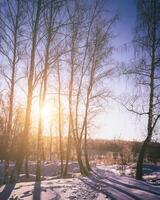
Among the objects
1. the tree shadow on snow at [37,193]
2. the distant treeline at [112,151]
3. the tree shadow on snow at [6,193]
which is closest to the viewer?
the tree shadow on snow at [37,193]

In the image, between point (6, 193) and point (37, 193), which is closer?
point (37, 193)

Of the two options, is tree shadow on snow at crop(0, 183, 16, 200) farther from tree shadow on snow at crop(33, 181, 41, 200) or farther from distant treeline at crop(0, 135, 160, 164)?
distant treeline at crop(0, 135, 160, 164)

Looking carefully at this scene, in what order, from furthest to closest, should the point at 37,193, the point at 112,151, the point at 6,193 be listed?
1. the point at 112,151
2. the point at 6,193
3. the point at 37,193

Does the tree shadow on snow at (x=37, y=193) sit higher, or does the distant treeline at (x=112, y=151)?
the distant treeline at (x=112, y=151)

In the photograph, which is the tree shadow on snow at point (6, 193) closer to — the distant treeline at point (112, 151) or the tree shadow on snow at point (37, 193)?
the tree shadow on snow at point (37, 193)

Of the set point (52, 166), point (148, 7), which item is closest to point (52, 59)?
point (148, 7)

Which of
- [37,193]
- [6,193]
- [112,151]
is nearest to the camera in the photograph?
[37,193]

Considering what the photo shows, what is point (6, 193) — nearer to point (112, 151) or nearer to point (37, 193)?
point (37, 193)

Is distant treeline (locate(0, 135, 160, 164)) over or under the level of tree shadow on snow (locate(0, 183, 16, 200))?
over

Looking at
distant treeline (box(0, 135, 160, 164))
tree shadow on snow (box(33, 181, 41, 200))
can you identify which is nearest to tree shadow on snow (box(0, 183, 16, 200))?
tree shadow on snow (box(33, 181, 41, 200))

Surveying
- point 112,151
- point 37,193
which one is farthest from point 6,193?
point 112,151

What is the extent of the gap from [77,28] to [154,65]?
603 cm

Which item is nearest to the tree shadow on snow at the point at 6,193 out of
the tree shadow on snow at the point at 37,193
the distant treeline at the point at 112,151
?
the tree shadow on snow at the point at 37,193

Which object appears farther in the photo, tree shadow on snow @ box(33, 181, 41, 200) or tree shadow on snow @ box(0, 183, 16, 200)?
tree shadow on snow @ box(0, 183, 16, 200)
